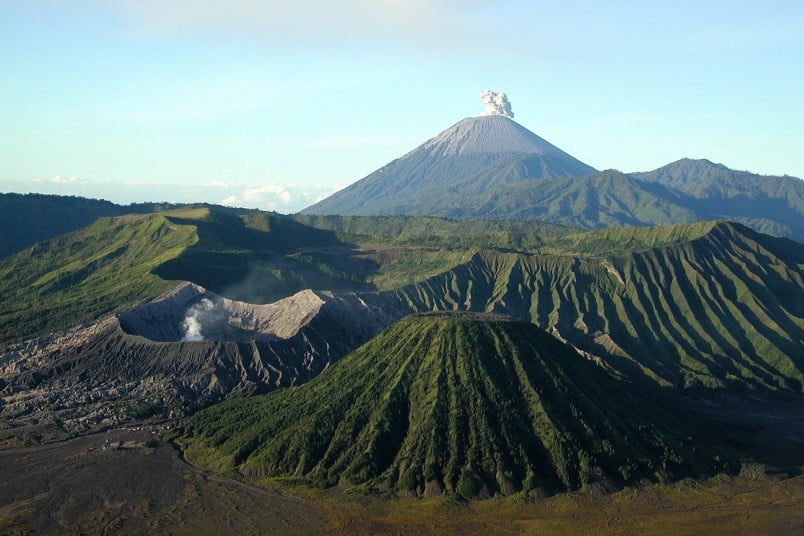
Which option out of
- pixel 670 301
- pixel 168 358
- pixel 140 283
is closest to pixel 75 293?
pixel 140 283

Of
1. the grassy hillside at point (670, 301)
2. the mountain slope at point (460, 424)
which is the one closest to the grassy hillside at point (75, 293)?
the grassy hillside at point (670, 301)

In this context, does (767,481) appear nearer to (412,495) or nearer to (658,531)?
(658,531)

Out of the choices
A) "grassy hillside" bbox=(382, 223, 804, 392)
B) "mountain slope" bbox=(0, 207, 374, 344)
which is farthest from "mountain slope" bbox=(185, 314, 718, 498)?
"mountain slope" bbox=(0, 207, 374, 344)

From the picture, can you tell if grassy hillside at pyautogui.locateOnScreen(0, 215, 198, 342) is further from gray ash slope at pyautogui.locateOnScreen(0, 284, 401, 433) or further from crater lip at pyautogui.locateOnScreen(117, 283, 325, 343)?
crater lip at pyautogui.locateOnScreen(117, 283, 325, 343)

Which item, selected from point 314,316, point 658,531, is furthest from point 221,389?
point 658,531

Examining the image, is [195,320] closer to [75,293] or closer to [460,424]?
[75,293]
